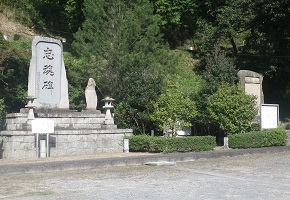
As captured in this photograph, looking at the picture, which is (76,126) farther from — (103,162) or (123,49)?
(123,49)

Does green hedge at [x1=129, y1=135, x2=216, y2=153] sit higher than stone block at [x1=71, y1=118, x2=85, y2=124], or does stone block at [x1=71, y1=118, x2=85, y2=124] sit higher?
stone block at [x1=71, y1=118, x2=85, y2=124]

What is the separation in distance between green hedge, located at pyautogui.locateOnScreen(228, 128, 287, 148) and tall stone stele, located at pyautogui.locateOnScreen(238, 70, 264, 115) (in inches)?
115

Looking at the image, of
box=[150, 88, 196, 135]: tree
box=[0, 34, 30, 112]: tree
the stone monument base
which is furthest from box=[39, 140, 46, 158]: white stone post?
box=[0, 34, 30, 112]: tree

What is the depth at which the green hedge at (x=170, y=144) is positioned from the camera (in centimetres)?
1667

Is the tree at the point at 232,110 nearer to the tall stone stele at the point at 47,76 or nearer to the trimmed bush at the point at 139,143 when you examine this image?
the trimmed bush at the point at 139,143

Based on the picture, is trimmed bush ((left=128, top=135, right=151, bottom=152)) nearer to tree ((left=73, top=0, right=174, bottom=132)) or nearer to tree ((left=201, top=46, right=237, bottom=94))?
tree ((left=73, top=0, right=174, bottom=132))

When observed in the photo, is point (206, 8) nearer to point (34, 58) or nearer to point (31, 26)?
point (31, 26)

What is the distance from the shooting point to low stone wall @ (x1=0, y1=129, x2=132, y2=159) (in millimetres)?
15984

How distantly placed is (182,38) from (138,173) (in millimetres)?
29840

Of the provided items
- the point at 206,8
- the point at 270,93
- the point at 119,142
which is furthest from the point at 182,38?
the point at 119,142

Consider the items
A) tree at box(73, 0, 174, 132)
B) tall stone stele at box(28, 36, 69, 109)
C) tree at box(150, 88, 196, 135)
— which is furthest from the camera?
tree at box(73, 0, 174, 132)

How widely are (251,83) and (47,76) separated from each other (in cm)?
1010

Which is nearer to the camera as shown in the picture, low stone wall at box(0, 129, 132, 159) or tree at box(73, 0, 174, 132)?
low stone wall at box(0, 129, 132, 159)

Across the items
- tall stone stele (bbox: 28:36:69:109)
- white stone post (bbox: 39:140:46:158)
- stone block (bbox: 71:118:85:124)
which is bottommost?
white stone post (bbox: 39:140:46:158)
